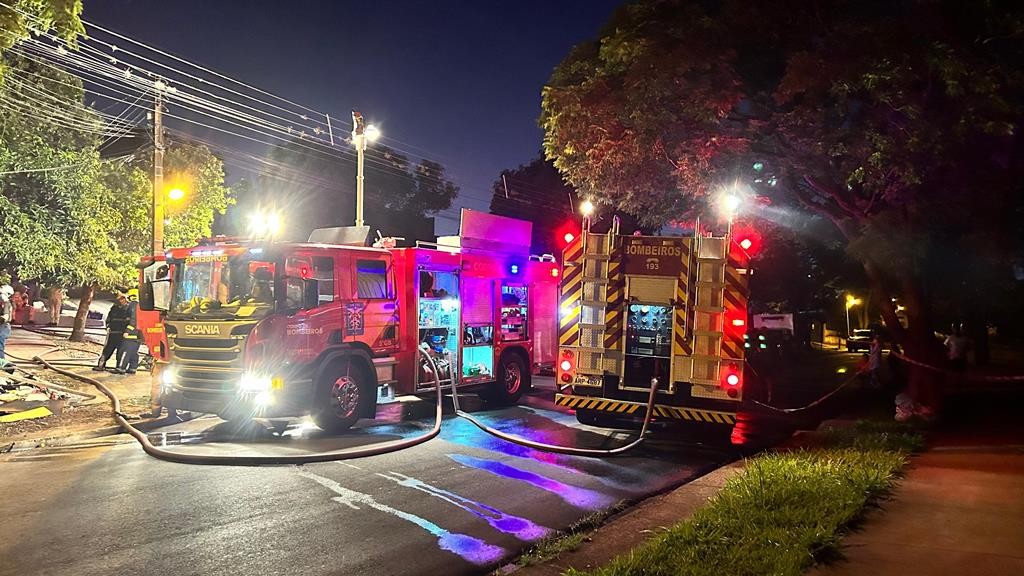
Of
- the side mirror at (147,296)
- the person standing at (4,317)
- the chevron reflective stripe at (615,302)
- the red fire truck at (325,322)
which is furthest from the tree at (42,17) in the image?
the chevron reflective stripe at (615,302)

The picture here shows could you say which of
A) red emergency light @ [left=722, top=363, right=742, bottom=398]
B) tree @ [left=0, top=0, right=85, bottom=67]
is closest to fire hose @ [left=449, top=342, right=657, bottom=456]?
red emergency light @ [left=722, top=363, right=742, bottom=398]

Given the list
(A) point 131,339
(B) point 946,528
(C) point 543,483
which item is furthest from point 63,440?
(B) point 946,528

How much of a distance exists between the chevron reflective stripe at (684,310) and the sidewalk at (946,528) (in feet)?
10.1

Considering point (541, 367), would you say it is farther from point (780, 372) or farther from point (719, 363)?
point (780, 372)

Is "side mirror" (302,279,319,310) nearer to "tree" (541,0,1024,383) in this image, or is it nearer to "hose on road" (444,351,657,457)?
"hose on road" (444,351,657,457)

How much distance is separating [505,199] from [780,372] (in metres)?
21.6

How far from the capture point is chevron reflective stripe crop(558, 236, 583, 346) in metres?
10.7

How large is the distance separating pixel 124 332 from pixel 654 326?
12061 millimetres

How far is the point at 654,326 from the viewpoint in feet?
34.7

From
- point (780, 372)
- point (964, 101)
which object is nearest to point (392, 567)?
point (964, 101)

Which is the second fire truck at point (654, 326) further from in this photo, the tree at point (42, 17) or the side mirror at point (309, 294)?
the tree at point (42, 17)

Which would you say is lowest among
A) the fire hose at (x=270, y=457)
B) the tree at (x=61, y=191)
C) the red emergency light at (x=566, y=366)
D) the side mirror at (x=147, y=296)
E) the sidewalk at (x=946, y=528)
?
the fire hose at (x=270, y=457)

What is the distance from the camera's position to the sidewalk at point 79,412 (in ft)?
31.9

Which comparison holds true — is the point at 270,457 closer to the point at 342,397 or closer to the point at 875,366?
the point at 342,397
